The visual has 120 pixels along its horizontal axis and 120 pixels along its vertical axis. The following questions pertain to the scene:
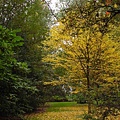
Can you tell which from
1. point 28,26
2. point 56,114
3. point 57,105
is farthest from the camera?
point 57,105

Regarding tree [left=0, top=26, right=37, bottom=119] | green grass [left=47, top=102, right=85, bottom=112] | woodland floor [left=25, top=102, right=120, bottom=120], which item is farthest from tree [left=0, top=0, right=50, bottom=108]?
tree [left=0, top=26, right=37, bottom=119]

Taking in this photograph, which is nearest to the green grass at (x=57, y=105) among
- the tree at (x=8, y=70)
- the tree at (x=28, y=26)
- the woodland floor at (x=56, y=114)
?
the woodland floor at (x=56, y=114)

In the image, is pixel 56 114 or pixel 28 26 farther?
pixel 28 26

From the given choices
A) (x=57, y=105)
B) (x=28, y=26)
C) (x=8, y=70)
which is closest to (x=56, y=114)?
(x=28, y=26)

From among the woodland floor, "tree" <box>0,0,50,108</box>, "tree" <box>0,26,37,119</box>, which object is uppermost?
"tree" <box>0,0,50,108</box>

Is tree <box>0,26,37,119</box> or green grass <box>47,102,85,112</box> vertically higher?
tree <box>0,26,37,119</box>

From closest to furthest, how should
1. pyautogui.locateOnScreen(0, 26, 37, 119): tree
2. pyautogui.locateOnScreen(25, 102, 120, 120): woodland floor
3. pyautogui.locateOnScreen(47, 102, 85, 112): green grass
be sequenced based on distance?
pyautogui.locateOnScreen(0, 26, 37, 119): tree → pyautogui.locateOnScreen(25, 102, 120, 120): woodland floor → pyautogui.locateOnScreen(47, 102, 85, 112): green grass

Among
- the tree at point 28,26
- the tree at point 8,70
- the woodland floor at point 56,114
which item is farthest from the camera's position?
the tree at point 28,26

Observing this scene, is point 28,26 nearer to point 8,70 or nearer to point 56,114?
point 56,114

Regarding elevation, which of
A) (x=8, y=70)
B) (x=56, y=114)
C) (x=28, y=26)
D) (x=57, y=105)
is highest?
(x=28, y=26)

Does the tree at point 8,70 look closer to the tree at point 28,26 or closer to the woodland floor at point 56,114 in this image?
the woodland floor at point 56,114

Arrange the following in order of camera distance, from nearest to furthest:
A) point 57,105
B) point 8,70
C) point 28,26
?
point 8,70 → point 28,26 → point 57,105

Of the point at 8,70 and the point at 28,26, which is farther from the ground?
the point at 28,26

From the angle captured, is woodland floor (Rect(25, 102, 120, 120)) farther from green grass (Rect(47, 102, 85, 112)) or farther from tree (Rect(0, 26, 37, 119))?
tree (Rect(0, 26, 37, 119))
